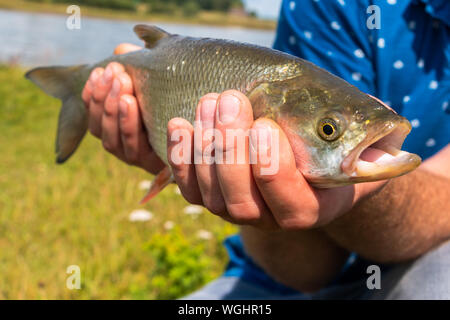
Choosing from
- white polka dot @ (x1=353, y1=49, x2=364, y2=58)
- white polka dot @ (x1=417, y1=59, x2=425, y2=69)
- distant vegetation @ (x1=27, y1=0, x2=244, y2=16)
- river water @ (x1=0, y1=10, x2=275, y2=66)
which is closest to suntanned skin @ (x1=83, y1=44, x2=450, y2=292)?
white polka dot @ (x1=417, y1=59, x2=425, y2=69)

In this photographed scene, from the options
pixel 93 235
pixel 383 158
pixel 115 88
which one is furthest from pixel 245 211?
pixel 93 235

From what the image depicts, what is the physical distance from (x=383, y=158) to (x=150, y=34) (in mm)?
1081

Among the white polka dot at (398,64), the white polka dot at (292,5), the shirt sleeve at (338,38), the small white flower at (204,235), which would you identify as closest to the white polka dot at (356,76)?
the shirt sleeve at (338,38)

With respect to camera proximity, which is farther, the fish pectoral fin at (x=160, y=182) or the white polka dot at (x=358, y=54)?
the white polka dot at (x=358, y=54)

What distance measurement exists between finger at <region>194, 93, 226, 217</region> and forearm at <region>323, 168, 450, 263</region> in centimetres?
50

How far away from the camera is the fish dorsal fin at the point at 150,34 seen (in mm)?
1802

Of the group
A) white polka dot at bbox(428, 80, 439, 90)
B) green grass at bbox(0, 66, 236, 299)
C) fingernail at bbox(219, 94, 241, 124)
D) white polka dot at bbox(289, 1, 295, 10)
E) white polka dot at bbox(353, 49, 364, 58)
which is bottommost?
green grass at bbox(0, 66, 236, 299)

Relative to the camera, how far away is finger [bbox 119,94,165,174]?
1844 millimetres

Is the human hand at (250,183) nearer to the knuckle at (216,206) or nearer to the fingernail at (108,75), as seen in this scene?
the knuckle at (216,206)

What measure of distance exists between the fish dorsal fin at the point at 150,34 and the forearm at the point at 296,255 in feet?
3.00

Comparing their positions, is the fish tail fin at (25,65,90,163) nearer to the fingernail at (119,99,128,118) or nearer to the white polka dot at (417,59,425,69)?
the fingernail at (119,99,128,118)

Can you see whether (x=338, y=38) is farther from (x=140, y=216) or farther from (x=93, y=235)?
(x=93, y=235)

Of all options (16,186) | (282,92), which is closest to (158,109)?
(282,92)
